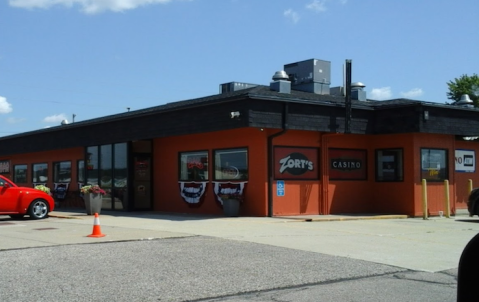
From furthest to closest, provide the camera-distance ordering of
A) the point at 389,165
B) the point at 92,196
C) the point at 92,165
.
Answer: the point at 92,165 < the point at 389,165 < the point at 92,196

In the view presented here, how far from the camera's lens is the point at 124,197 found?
24.4 meters

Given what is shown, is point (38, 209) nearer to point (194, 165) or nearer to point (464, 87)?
point (194, 165)

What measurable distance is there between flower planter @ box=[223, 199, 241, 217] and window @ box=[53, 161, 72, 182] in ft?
41.2

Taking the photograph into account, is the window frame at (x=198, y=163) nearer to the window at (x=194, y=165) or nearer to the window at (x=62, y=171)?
the window at (x=194, y=165)

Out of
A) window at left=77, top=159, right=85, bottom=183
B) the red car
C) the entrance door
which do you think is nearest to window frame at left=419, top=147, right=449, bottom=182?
the entrance door

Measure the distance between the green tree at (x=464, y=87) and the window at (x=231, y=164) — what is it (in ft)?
137

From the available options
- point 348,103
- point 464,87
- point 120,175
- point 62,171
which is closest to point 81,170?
point 62,171

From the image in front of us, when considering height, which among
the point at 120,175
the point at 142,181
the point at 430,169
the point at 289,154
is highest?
the point at 289,154

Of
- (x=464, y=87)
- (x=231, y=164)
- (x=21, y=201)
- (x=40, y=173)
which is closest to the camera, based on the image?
(x=21, y=201)

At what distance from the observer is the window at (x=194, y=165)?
22172 millimetres

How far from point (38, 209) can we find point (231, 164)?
6.77 meters

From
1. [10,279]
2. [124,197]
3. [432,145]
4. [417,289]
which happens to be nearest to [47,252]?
[10,279]

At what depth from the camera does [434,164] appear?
72.1 feet

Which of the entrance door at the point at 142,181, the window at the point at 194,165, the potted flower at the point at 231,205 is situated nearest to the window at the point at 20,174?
the entrance door at the point at 142,181
